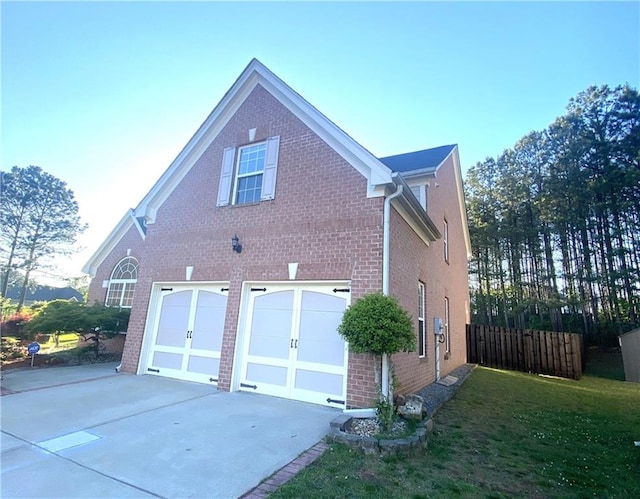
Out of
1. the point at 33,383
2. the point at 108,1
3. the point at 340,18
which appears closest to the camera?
the point at 33,383

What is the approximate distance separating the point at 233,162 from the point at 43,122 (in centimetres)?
625

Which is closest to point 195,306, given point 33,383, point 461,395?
point 33,383

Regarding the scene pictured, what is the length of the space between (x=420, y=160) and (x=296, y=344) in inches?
320

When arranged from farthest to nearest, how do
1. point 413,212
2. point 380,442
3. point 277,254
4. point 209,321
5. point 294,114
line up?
point 209,321, point 294,114, point 413,212, point 277,254, point 380,442

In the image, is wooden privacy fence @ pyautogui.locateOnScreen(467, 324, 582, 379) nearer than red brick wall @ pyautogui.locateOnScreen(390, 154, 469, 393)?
No

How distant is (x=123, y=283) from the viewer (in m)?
14.8

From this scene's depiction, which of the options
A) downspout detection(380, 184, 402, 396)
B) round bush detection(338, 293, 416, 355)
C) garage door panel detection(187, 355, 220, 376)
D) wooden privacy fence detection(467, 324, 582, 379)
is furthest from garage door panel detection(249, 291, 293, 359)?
wooden privacy fence detection(467, 324, 582, 379)

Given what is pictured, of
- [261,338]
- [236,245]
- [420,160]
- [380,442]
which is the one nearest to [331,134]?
[236,245]

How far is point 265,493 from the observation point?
309cm

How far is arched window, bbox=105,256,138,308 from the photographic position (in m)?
14.5

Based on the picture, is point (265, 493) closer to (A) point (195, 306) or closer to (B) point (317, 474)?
(B) point (317, 474)

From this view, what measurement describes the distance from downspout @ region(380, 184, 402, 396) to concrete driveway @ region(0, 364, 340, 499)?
3.73 ft

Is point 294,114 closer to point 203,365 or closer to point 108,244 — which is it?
point 203,365

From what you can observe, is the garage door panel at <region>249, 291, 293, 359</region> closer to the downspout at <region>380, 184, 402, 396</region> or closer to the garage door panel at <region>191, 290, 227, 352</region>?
the garage door panel at <region>191, 290, 227, 352</region>
